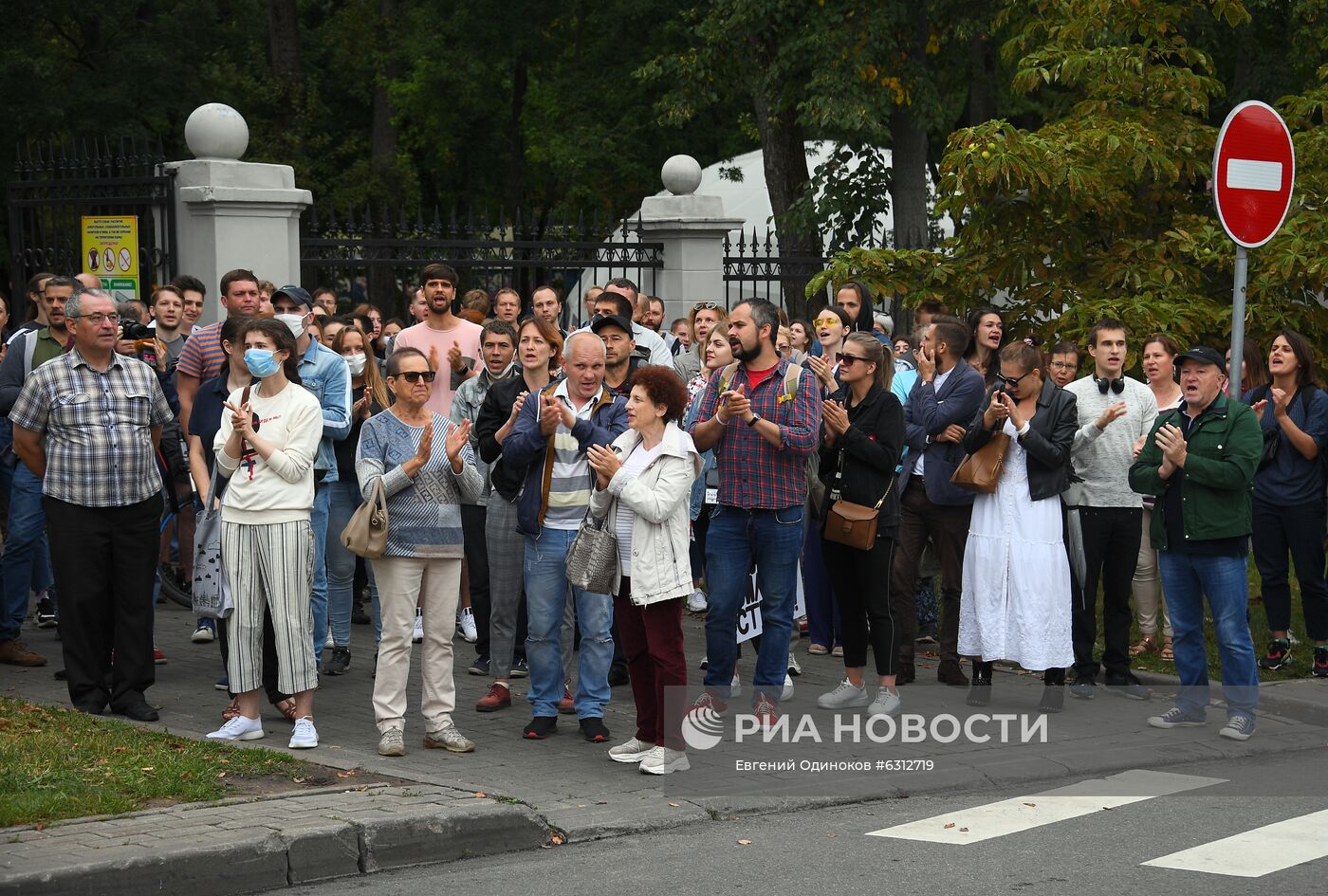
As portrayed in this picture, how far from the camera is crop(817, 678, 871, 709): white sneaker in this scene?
8.85m

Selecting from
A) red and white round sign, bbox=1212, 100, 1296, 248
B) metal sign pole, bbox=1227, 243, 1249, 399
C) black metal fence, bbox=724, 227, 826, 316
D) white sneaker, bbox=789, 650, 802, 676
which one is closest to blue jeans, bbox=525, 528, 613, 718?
white sneaker, bbox=789, 650, 802, 676

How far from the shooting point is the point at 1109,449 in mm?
9500

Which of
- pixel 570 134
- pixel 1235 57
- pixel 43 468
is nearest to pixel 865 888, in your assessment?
pixel 43 468

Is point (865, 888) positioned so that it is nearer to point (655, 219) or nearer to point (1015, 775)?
point (1015, 775)

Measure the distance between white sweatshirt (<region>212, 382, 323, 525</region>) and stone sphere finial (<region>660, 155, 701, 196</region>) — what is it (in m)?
8.31

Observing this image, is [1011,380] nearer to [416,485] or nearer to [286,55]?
[416,485]

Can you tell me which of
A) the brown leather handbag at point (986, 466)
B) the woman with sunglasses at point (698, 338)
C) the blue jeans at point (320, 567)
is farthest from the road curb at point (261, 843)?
the woman with sunglasses at point (698, 338)

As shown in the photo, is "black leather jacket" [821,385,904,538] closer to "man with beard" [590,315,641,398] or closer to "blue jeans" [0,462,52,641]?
"man with beard" [590,315,641,398]

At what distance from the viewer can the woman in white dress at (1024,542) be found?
8977 mm

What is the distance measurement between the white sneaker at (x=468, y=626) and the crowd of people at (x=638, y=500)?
3 cm

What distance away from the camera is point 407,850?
20.7 feet

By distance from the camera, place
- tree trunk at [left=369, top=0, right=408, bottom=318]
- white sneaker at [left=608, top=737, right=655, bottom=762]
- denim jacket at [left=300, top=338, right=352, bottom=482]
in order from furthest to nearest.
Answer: tree trunk at [left=369, top=0, right=408, bottom=318], denim jacket at [left=300, top=338, right=352, bottom=482], white sneaker at [left=608, top=737, right=655, bottom=762]

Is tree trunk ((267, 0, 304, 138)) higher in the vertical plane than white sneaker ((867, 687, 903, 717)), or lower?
higher

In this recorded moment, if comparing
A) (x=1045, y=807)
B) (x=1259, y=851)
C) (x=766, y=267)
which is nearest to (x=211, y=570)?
(x=1045, y=807)
